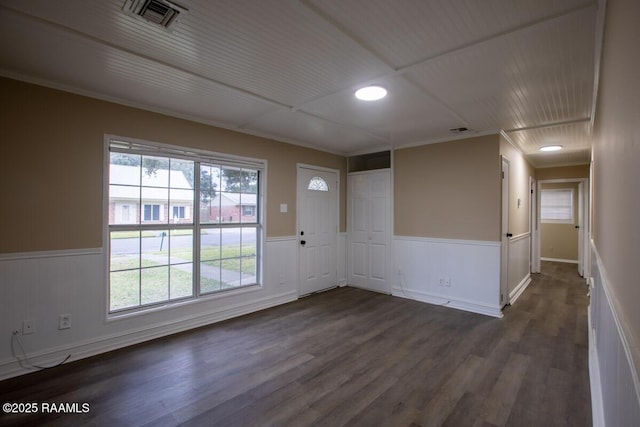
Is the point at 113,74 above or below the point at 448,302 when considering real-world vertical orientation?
above

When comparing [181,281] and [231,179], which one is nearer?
[181,281]

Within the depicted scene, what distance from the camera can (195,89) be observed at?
2.83m

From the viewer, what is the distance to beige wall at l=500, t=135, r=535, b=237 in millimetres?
4527

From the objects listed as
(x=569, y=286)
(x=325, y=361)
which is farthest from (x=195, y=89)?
(x=569, y=286)

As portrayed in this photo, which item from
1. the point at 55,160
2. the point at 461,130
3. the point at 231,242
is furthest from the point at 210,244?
the point at 461,130

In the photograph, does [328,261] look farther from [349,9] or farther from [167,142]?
[349,9]

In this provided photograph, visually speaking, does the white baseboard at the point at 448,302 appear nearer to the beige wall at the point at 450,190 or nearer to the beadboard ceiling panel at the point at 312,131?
the beige wall at the point at 450,190

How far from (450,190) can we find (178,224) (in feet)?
12.1

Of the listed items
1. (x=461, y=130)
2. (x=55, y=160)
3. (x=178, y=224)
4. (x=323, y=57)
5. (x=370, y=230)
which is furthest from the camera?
(x=370, y=230)

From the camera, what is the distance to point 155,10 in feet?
5.60

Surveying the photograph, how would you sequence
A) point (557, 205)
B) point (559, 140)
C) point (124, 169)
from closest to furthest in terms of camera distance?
Result: 1. point (124, 169)
2. point (559, 140)
3. point (557, 205)

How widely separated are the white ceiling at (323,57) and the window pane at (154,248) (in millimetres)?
1373

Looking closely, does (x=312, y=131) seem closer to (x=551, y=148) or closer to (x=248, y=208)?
(x=248, y=208)

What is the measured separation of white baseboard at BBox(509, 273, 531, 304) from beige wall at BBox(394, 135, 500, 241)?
1.27m
